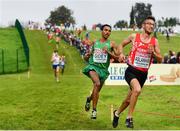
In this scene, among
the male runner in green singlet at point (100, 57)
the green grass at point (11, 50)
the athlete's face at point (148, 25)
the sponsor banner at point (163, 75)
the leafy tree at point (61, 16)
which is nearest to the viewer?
the athlete's face at point (148, 25)

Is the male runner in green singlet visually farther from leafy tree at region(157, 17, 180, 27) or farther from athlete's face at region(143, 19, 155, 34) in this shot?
leafy tree at region(157, 17, 180, 27)

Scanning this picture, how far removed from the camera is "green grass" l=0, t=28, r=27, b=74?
51075mm

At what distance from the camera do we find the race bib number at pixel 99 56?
1380cm

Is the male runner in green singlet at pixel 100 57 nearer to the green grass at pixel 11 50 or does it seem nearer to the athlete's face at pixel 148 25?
the athlete's face at pixel 148 25

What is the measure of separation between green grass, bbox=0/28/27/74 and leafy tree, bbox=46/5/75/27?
72.8 metres

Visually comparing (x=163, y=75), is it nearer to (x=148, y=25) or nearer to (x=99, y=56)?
(x=99, y=56)

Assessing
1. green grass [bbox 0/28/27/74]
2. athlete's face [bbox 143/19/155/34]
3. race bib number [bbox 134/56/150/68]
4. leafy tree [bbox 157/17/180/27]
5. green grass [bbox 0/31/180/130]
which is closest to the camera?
athlete's face [bbox 143/19/155/34]

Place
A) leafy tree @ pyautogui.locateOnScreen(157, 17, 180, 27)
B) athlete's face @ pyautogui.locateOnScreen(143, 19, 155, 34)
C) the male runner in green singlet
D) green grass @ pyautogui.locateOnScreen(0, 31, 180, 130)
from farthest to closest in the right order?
leafy tree @ pyautogui.locateOnScreen(157, 17, 180, 27) → green grass @ pyautogui.locateOnScreen(0, 31, 180, 130) → the male runner in green singlet → athlete's face @ pyautogui.locateOnScreen(143, 19, 155, 34)

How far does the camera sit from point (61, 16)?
16038 centimetres

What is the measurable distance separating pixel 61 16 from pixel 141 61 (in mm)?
149446

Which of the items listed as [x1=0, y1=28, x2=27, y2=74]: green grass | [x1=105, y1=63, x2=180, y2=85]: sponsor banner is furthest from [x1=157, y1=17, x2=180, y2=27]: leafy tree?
[x1=105, y1=63, x2=180, y2=85]: sponsor banner

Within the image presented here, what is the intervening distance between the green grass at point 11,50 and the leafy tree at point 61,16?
239 ft

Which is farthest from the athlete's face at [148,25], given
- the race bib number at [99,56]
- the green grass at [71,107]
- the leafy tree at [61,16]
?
the leafy tree at [61,16]

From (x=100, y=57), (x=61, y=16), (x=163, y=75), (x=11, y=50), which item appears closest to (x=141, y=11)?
(x=61, y=16)
